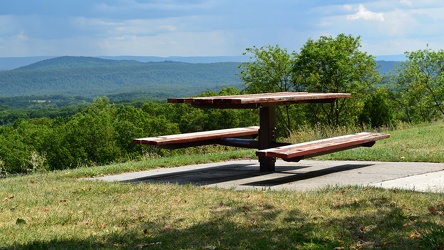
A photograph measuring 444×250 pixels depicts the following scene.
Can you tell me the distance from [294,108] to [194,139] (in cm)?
4457

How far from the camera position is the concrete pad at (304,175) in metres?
7.74

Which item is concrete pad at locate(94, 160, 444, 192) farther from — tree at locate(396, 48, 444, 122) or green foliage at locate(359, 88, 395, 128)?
tree at locate(396, 48, 444, 122)

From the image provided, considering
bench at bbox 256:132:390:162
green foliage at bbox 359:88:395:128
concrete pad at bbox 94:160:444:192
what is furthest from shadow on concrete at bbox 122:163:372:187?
green foliage at bbox 359:88:395:128

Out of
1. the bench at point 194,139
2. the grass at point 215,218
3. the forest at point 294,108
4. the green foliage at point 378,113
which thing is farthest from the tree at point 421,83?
the grass at point 215,218

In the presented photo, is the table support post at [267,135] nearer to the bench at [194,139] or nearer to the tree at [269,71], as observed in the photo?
the bench at [194,139]

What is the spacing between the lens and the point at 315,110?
4512 cm

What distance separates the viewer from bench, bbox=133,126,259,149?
8.94m

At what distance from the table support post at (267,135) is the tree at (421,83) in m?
40.5

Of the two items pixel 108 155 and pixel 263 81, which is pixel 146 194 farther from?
pixel 108 155

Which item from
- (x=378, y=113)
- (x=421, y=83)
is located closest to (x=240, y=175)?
(x=378, y=113)

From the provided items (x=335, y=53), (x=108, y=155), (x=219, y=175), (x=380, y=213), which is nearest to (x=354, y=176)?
(x=219, y=175)

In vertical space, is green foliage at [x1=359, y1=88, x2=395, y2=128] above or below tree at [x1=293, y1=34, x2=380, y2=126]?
below

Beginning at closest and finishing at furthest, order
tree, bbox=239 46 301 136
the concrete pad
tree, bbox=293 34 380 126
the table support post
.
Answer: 1. the concrete pad
2. the table support post
3. tree, bbox=293 34 380 126
4. tree, bbox=239 46 301 136

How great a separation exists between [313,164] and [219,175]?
6.13 ft
